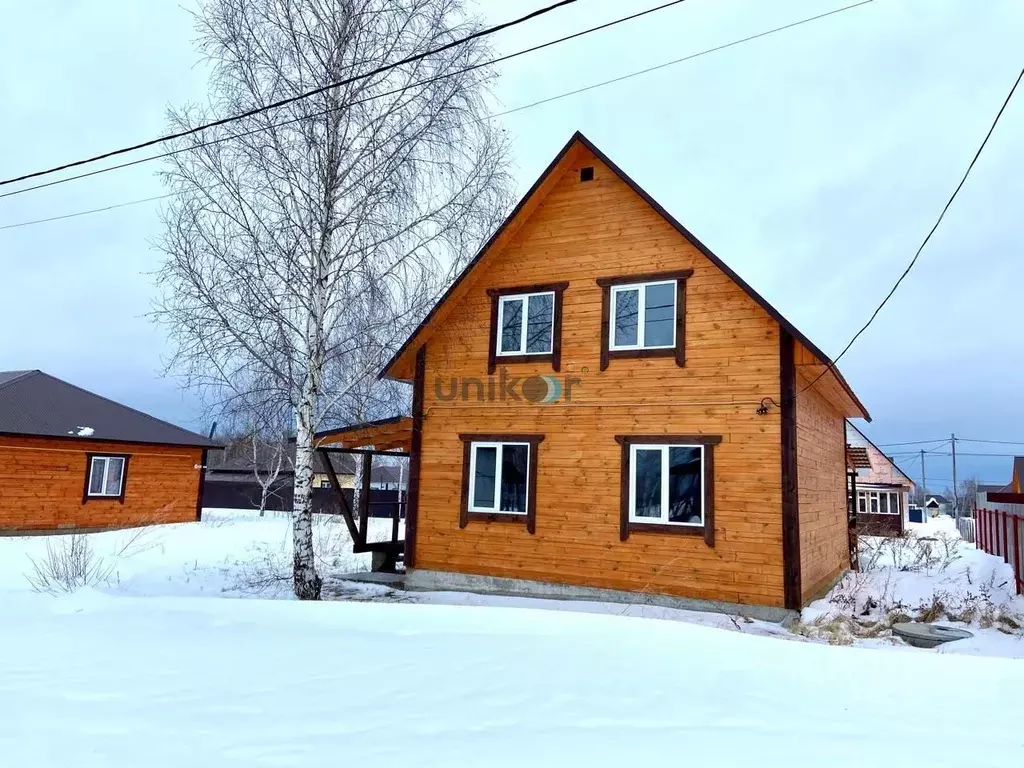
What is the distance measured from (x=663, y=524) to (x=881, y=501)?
2758cm

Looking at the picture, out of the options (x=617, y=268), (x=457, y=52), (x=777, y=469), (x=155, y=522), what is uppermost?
(x=457, y=52)

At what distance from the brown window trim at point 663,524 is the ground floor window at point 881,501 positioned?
2636 cm

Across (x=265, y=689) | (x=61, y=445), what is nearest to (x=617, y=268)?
(x=265, y=689)

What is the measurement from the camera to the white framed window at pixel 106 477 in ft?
74.3

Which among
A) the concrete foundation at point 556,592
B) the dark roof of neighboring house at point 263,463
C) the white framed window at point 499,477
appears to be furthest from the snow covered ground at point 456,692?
the dark roof of neighboring house at point 263,463

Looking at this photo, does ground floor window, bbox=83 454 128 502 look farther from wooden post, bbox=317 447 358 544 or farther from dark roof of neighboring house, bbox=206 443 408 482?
dark roof of neighboring house, bbox=206 443 408 482

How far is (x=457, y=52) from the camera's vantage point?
1080 cm

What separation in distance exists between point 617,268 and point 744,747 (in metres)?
9.27

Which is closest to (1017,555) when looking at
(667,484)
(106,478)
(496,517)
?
(667,484)

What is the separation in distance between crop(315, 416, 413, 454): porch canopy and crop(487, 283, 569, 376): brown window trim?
204 centimetres

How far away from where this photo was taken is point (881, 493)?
33219 millimetres

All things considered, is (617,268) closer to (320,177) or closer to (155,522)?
(320,177)

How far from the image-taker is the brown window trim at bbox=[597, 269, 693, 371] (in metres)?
11.2

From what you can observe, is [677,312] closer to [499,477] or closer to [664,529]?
[664,529]
